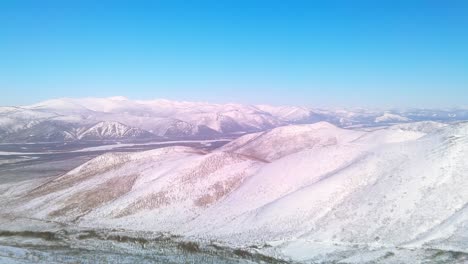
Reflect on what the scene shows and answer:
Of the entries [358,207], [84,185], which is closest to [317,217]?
[358,207]

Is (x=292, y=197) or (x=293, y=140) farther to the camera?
(x=293, y=140)

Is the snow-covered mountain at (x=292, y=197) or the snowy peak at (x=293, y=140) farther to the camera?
the snowy peak at (x=293, y=140)

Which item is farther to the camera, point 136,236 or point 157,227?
point 157,227

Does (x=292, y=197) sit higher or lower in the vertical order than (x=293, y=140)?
lower

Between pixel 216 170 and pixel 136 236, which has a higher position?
pixel 216 170

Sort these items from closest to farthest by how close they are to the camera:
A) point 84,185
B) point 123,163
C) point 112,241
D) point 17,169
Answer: point 112,241, point 84,185, point 123,163, point 17,169

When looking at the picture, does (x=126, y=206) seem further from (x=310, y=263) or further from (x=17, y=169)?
(x=17, y=169)

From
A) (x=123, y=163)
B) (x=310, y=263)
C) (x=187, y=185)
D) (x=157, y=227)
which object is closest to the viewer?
(x=310, y=263)

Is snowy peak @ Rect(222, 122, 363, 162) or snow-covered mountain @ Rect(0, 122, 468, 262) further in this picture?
snowy peak @ Rect(222, 122, 363, 162)
